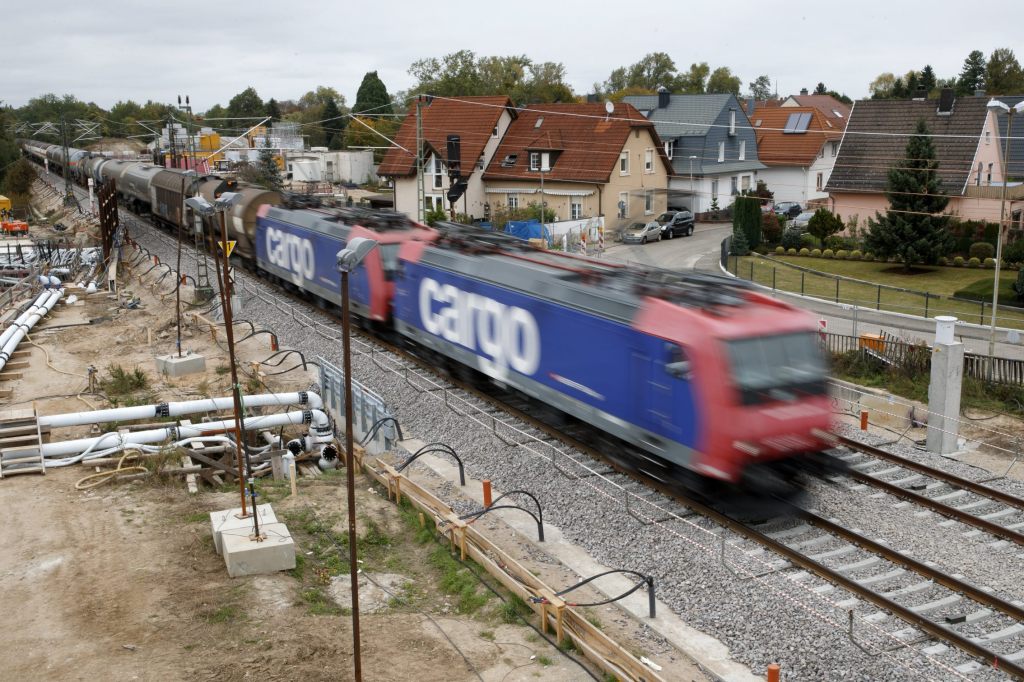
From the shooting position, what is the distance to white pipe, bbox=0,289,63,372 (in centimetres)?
2677

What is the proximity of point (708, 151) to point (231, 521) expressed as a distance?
54.0m

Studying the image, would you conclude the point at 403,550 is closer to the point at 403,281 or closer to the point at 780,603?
the point at 780,603

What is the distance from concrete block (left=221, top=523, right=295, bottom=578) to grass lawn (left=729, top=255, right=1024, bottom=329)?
2497 cm

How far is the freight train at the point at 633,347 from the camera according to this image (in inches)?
521

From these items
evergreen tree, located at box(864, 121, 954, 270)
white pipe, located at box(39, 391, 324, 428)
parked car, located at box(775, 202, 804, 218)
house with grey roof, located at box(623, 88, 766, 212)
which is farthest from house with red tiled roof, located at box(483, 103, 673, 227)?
white pipe, located at box(39, 391, 324, 428)

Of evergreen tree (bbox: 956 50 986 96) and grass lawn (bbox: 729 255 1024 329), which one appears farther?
evergreen tree (bbox: 956 50 986 96)

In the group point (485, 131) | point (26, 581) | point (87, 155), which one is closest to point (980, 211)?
point (485, 131)

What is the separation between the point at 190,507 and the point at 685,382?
9044 mm

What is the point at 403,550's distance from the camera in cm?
1451

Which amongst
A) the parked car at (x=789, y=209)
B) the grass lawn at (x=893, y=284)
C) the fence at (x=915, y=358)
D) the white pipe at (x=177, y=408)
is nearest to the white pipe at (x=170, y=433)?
the white pipe at (x=177, y=408)

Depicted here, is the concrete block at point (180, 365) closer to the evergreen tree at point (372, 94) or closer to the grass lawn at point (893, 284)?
the grass lawn at point (893, 284)

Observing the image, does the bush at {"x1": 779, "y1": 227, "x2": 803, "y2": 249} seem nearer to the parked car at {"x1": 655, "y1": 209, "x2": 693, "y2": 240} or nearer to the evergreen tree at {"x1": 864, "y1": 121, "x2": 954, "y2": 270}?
the parked car at {"x1": 655, "y1": 209, "x2": 693, "y2": 240}

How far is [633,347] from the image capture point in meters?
14.6

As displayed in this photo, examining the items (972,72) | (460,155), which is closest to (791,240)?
(460,155)
